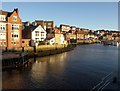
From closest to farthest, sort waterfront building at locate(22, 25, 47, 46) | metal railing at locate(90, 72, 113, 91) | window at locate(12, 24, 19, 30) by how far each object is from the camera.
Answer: metal railing at locate(90, 72, 113, 91) < window at locate(12, 24, 19, 30) < waterfront building at locate(22, 25, 47, 46)

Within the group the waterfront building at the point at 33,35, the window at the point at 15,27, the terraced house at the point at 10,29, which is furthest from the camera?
the waterfront building at the point at 33,35

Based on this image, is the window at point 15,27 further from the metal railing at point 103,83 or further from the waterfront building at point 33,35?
the metal railing at point 103,83

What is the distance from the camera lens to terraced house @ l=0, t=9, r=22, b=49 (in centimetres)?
5006

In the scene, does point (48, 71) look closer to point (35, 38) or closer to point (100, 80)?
point (100, 80)

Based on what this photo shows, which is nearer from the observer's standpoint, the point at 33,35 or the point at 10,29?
the point at 10,29

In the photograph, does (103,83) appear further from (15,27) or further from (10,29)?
(15,27)

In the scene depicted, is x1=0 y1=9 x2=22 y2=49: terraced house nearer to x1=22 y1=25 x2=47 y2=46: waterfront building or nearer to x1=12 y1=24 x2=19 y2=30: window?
x1=12 y1=24 x2=19 y2=30: window

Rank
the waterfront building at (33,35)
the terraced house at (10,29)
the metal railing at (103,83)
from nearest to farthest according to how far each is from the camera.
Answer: the metal railing at (103,83) < the terraced house at (10,29) < the waterfront building at (33,35)

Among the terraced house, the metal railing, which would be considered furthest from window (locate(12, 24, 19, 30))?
the metal railing

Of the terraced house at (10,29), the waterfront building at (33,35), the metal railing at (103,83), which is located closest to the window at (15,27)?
the terraced house at (10,29)

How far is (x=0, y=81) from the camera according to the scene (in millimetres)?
29188

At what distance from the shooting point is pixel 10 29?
51781mm

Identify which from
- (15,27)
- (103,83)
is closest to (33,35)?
(15,27)

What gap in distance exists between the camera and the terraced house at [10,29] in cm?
5006
